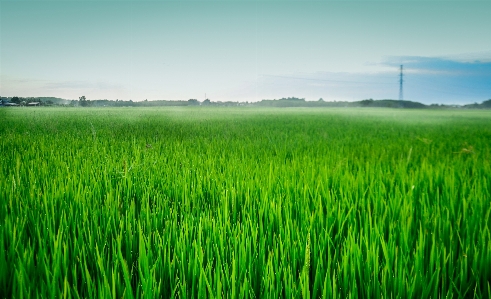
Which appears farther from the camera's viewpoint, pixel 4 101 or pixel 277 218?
pixel 4 101

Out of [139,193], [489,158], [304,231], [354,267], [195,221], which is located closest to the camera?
[354,267]

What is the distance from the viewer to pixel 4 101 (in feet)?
173

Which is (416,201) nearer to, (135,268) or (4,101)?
(135,268)

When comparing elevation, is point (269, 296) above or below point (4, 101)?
below

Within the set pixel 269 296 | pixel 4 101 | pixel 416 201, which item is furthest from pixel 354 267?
pixel 4 101

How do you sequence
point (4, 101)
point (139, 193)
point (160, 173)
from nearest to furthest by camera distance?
point (139, 193)
point (160, 173)
point (4, 101)

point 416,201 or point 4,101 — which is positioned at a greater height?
point 4,101

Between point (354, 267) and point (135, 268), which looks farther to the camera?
point (135, 268)

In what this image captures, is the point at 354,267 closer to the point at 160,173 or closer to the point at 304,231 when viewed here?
the point at 304,231

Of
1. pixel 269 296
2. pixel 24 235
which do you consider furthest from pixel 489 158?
pixel 24 235

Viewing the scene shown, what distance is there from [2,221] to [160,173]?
4.06 ft

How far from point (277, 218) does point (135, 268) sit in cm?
74

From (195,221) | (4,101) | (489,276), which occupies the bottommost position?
(489,276)

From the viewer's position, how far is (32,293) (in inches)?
40.6
